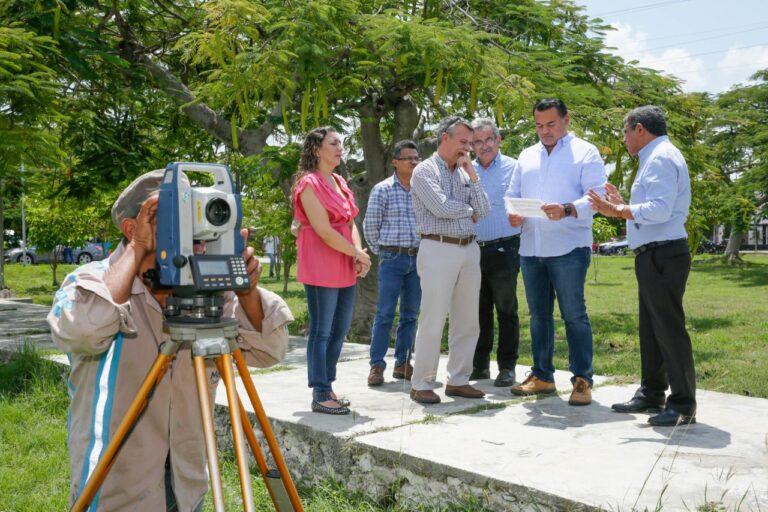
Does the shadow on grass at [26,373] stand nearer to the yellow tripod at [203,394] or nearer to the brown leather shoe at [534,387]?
the brown leather shoe at [534,387]

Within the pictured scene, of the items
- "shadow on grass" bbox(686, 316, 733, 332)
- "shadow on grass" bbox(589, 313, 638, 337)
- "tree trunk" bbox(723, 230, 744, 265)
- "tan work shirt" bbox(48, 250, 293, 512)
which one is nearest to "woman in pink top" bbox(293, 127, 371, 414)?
"tan work shirt" bbox(48, 250, 293, 512)

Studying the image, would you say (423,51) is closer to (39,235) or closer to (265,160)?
(265,160)

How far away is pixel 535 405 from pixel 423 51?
364 cm

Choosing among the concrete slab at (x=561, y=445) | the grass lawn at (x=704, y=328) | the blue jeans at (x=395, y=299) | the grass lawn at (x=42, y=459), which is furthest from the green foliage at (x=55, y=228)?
the concrete slab at (x=561, y=445)

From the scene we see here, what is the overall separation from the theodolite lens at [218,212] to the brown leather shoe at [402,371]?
3.76 metres

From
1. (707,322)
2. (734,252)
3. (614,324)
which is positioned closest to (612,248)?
(734,252)

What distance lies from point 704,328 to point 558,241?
25.3ft

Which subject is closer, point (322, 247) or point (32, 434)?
point (322, 247)

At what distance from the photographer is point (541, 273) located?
A: 502cm

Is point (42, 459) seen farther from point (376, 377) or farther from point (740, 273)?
point (740, 273)

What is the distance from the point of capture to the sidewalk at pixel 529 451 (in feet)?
10.2

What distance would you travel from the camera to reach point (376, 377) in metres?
5.42

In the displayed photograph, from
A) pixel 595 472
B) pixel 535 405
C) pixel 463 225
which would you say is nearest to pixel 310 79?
pixel 463 225

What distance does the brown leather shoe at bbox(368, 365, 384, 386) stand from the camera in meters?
5.42
